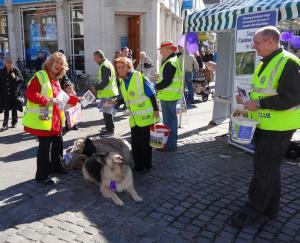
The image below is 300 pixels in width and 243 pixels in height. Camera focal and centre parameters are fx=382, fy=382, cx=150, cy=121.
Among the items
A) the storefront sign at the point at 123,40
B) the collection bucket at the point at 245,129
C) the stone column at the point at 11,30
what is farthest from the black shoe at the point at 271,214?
the stone column at the point at 11,30

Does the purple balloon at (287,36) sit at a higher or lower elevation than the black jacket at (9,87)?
higher

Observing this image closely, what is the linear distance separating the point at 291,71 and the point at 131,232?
224 centimetres

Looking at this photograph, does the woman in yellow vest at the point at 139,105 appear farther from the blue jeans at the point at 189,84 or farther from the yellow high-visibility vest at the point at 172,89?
the blue jeans at the point at 189,84

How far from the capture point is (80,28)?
56.3ft

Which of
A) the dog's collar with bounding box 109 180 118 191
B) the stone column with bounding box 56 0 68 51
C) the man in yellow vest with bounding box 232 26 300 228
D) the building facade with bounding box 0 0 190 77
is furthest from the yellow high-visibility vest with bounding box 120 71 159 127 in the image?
the stone column with bounding box 56 0 68 51

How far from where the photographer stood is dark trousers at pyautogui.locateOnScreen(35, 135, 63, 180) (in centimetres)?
511

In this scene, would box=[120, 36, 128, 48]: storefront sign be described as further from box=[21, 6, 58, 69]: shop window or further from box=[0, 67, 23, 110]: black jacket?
box=[0, 67, 23, 110]: black jacket

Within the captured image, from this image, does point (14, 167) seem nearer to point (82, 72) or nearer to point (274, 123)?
point (274, 123)

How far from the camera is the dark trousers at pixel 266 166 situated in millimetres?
3719

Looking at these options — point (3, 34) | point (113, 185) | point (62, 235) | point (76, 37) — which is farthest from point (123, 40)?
point (62, 235)

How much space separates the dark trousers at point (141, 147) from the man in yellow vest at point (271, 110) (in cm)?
204

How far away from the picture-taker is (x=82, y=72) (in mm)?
17125

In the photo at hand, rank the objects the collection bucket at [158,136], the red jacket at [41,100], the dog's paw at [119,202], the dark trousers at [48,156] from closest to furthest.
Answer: the dog's paw at [119,202]
the red jacket at [41,100]
the dark trousers at [48,156]
the collection bucket at [158,136]

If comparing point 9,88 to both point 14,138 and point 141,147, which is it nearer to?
point 14,138
